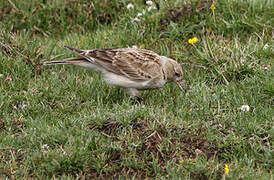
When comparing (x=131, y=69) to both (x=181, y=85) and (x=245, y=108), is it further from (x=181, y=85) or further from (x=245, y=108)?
(x=245, y=108)

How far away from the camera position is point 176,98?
738cm

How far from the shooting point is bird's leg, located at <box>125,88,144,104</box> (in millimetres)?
7520

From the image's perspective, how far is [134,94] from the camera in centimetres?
759

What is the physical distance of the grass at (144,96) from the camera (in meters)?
5.80

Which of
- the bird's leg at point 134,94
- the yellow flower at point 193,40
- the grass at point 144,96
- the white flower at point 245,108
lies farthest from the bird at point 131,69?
the white flower at point 245,108

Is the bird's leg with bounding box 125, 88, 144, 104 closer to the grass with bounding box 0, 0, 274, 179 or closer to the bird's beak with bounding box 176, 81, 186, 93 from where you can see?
the grass with bounding box 0, 0, 274, 179

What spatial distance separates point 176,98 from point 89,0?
3362 millimetres

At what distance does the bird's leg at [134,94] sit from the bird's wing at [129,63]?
0.54 feet

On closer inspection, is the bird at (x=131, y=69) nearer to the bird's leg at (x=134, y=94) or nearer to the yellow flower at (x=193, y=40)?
the bird's leg at (x=134, y=94)

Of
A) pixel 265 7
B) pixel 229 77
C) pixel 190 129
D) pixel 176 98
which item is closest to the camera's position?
pixel 190 129

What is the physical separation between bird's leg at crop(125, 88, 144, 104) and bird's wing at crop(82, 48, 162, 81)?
0.16 m

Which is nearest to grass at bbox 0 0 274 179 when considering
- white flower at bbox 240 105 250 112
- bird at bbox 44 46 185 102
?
white flower at bbox 240 105 250 112

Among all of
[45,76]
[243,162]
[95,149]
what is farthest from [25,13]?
[243,162]

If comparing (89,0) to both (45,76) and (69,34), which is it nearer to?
(69,34)
